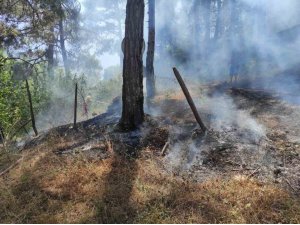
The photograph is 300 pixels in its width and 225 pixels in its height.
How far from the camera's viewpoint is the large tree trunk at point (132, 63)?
304 inches

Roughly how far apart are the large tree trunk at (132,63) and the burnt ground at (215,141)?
0.47m

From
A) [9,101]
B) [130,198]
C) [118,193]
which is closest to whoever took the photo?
[130,198]

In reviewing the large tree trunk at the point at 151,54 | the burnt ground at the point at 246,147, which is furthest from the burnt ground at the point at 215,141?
the large tree trunk at the point at 151,54

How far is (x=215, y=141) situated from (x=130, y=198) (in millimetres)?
2922

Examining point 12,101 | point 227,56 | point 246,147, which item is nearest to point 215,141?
point 246,147

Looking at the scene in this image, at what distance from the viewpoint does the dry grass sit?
13.9ft

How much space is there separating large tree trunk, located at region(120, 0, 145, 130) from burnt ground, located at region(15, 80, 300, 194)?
0.47 m

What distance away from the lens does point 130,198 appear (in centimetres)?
481

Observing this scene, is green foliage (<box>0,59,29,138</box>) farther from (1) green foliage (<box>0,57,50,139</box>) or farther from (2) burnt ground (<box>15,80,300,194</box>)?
(2) burnt ground (<box>15,80,300,194</box>)

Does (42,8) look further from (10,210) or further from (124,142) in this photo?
(10,210)

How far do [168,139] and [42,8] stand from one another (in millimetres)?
6551

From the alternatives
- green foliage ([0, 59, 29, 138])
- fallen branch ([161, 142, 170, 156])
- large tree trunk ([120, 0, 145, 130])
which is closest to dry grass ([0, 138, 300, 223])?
fallen branch ([161, 142, 170, 156])

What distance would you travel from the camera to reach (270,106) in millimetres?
9430

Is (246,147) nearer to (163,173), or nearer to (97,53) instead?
(163,173)
